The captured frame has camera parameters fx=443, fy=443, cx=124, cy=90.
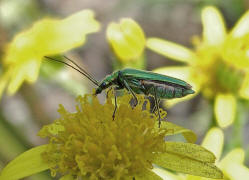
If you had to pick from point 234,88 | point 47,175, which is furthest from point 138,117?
point 234,88

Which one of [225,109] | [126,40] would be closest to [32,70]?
[126,40]

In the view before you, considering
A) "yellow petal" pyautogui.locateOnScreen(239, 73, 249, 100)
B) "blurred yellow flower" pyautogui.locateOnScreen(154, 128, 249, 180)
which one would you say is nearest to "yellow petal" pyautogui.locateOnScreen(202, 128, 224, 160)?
"blurred yellow flower" pyautogui.locateOnScreen(154, 128, 249, 180)

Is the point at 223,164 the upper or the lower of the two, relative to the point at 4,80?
lower

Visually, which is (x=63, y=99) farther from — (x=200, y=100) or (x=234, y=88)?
(x=234, y=88)

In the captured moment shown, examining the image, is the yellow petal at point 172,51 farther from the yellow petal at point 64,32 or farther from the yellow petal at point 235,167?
the yellow petal at point 235,167

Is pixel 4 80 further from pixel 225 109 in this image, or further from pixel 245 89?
pixel 245 89
